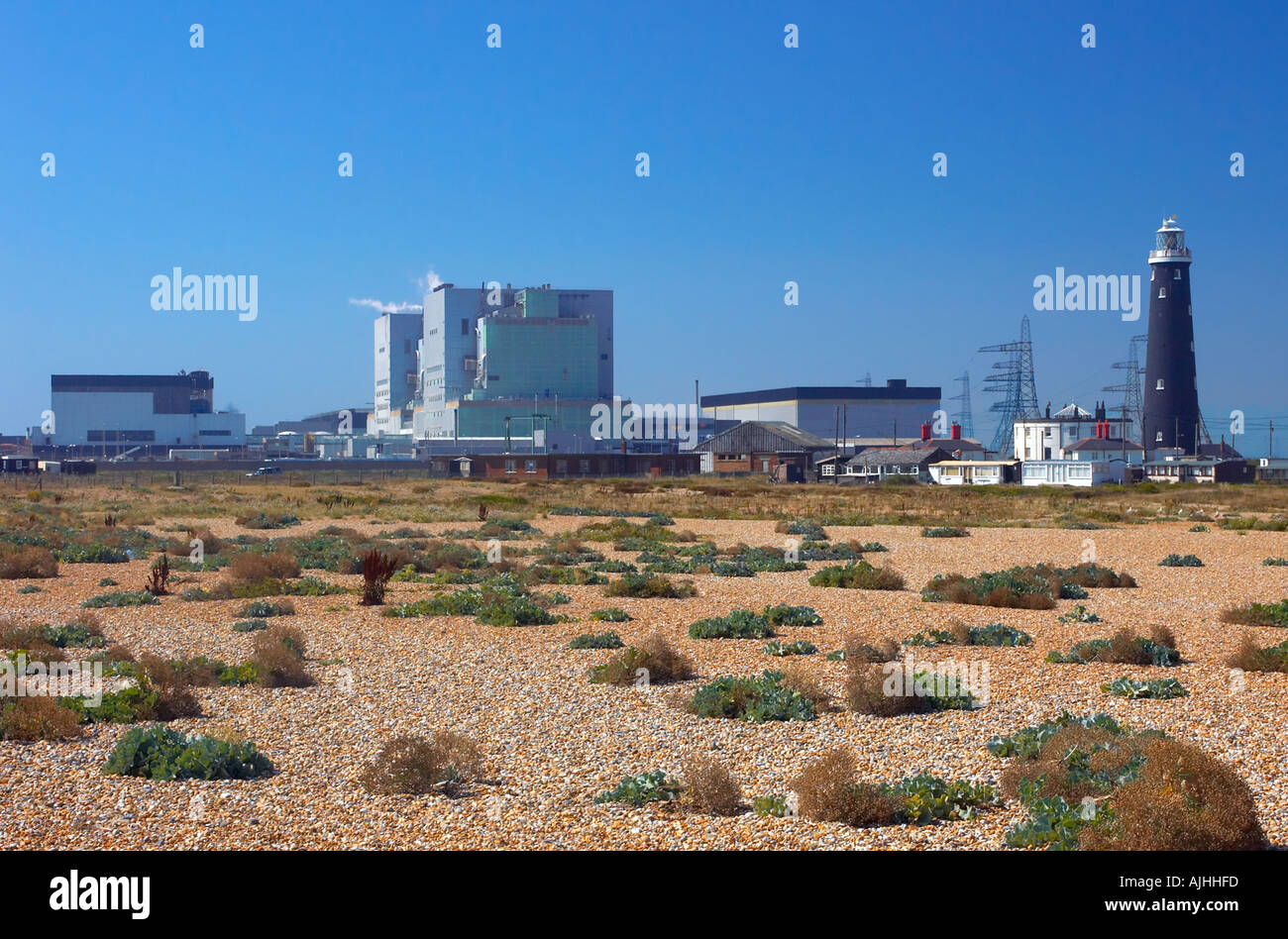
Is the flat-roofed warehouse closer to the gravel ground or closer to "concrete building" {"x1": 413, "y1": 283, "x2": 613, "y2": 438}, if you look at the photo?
"concrete building" {"x1": 413, "y1": 283, "x2": 613, "y2": 438}

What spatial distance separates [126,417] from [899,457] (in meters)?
109

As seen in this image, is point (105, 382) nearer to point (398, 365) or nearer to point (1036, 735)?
point (398, 365)

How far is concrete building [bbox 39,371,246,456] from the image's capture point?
156125 millimetres

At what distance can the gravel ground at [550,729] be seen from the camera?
7836 mm

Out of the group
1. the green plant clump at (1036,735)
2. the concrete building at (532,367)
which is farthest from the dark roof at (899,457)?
the green plant clump at (1036,735)

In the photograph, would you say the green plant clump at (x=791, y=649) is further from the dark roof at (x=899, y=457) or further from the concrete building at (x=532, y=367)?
the concrete building at (x=532, y=367)

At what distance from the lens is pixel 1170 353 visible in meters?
97.9

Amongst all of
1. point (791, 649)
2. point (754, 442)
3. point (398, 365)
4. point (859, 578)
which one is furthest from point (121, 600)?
point (398, 365)

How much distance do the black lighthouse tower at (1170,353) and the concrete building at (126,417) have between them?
11285cm

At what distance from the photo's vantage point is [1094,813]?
290 inches

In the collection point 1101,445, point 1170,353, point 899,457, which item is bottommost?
point 899,457

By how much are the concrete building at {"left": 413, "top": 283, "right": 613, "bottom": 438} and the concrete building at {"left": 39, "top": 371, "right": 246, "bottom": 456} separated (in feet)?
111
